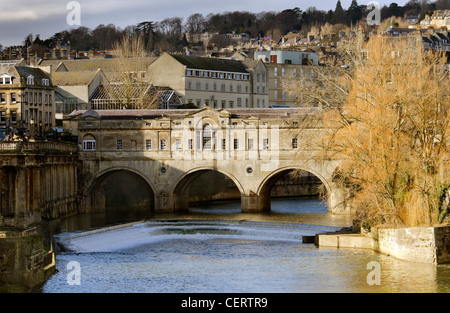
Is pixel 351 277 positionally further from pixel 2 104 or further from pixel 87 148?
pixel 2 104

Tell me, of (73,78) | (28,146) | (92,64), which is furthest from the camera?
(92,64)

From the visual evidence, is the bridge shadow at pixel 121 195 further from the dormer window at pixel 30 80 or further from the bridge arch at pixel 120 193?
the dormer window at pixel 30 80

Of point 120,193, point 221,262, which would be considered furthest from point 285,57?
point 221,262

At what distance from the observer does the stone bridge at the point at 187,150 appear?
75.2 metres

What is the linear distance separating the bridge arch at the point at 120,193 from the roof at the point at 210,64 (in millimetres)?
30017

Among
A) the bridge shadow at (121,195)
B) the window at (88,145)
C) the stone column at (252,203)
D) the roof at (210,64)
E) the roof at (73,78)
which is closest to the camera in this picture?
the stone column at (252,203)

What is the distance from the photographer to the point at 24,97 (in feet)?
292

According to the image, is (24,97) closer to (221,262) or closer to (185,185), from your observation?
(185,185)

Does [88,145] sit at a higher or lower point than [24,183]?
higher

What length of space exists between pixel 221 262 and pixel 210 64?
2657 inches

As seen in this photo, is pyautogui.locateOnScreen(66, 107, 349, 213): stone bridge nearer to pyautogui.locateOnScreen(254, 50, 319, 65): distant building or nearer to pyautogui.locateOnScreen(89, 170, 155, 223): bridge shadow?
pyautogui.locateOnScreen(89, 170, 155, 223): bridge shadow

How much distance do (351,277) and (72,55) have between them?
113 m

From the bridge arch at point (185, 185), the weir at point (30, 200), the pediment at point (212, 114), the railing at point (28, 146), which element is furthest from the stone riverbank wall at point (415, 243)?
the pediment at point (212, 114)

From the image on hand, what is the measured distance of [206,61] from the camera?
377 ft
